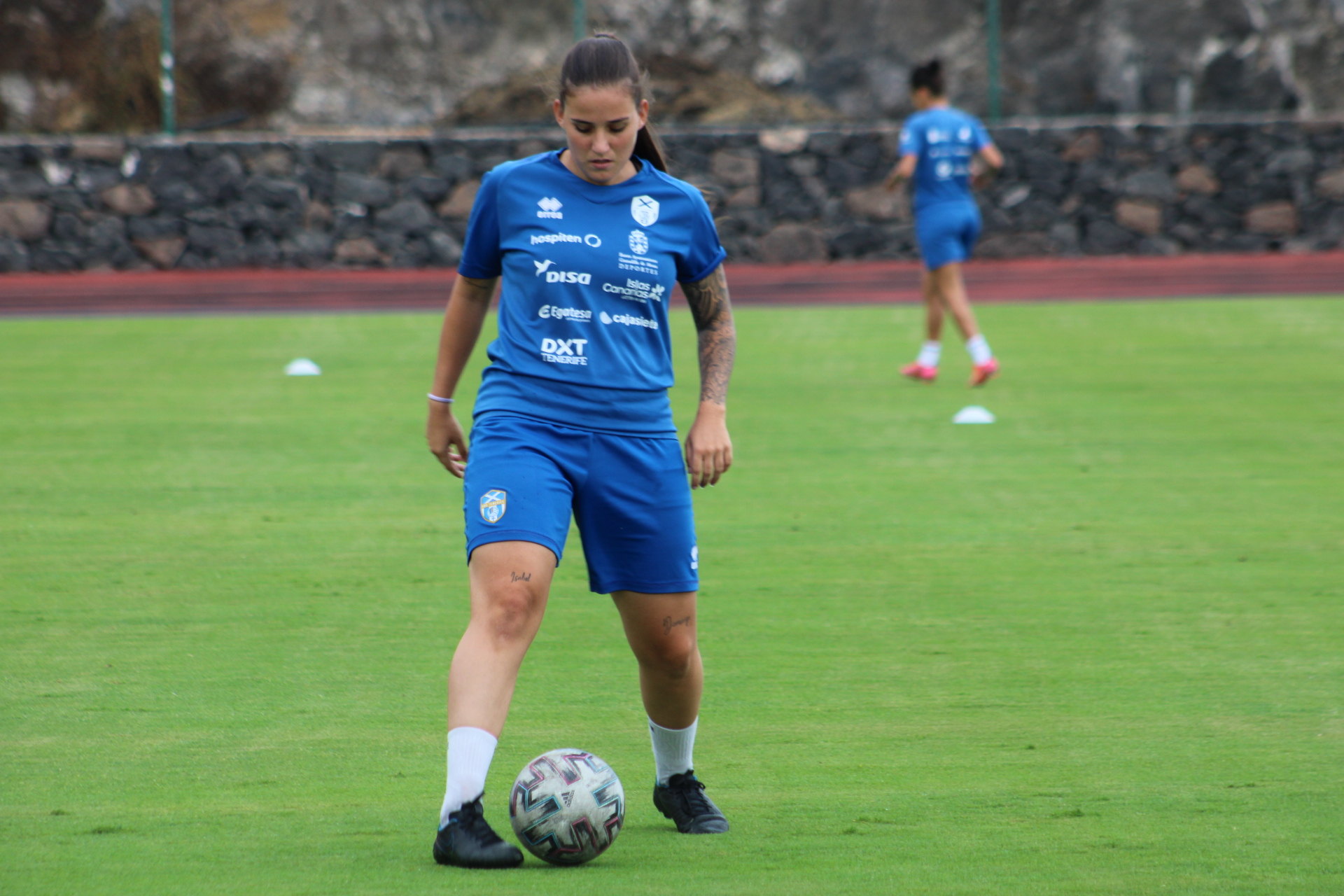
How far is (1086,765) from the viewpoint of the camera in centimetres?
414

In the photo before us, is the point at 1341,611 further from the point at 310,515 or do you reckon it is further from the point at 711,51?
the point at 711,51

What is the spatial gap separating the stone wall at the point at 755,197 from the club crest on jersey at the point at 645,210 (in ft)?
58.9

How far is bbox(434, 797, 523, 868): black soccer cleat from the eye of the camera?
10.8 feet

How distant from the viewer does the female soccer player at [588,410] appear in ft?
11.4

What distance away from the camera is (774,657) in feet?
17.1

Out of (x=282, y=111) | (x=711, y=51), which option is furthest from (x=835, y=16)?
(x=282, y=111)

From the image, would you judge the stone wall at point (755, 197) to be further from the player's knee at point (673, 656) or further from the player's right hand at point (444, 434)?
the player's knee at point (673, 656)

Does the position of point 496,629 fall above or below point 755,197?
above

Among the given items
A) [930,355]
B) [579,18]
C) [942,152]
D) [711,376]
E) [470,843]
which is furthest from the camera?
[579,18]

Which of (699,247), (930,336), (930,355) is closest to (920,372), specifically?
(930,355)

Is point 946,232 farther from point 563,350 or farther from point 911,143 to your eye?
point 563,350

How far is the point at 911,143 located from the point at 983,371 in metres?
1.92

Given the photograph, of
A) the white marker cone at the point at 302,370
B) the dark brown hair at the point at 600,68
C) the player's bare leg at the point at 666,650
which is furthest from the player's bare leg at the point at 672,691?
the white marker cone at the point at 302,370

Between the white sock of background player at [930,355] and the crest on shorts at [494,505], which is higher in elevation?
the crest on shorts at [494,505]
